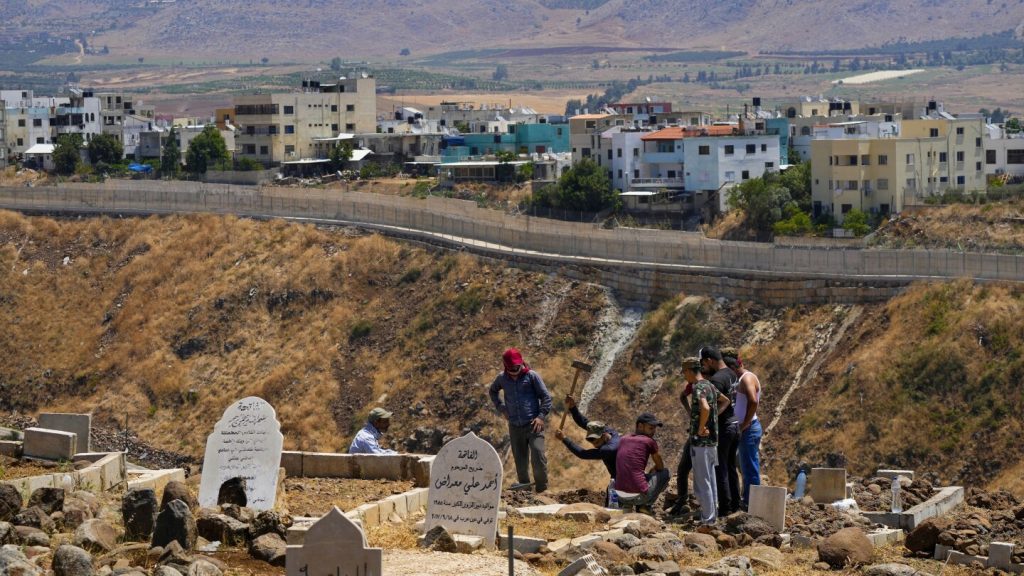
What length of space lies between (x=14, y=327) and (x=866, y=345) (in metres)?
32.1

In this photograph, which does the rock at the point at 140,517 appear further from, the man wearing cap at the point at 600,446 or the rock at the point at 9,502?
the man wearing cap at the point at 600,446

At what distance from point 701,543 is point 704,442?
1920 millimetres

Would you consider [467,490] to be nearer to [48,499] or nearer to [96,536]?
[96,536]

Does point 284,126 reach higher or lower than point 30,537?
higher

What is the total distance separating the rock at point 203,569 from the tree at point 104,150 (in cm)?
8109

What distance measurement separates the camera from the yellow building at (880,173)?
6556 cm

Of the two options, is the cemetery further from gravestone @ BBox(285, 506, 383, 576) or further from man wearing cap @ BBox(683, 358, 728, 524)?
man wearing cap @ BBox(683, 358, 728, 524)

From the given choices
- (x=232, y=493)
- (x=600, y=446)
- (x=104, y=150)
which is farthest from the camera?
(x=104, y=150)

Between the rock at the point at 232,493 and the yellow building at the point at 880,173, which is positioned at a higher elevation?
the yellow building at the point at 880,173

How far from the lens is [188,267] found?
220 feet

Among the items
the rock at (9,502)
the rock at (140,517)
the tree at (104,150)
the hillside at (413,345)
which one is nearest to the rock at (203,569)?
the rock at (140,517)

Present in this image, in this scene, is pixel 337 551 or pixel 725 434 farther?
pixel 725 434

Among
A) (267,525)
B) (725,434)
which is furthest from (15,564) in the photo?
(725,434)

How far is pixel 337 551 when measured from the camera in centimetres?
1376
